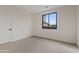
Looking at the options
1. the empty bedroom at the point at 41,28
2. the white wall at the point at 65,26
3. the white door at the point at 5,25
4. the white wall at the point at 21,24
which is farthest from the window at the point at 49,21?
the white door at the point at 5,25

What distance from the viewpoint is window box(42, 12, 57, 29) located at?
661 centimetres

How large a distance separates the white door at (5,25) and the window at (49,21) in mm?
2770

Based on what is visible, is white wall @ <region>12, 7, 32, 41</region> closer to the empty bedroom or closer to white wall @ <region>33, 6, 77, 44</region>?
the empty bedroom

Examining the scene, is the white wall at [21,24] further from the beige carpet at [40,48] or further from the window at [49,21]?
the beige carpet at [40,48]

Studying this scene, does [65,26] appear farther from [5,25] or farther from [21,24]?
[5,25]

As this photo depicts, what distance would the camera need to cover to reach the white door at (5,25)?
17.7ft

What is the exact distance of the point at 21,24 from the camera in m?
7.17

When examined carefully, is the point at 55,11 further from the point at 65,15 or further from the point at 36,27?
the point at 36,27

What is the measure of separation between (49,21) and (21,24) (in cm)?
205

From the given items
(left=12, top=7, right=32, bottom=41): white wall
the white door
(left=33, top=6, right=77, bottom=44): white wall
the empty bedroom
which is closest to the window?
the empty bedroom

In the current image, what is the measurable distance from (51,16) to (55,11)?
0.58 m
